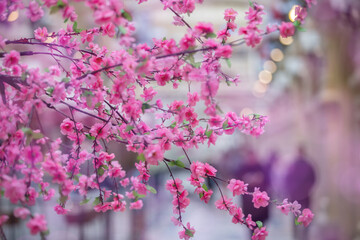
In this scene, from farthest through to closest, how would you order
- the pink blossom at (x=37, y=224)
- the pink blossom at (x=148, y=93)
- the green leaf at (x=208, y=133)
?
the pink blossom at (x=148, y=93) → the green leaf at (x=208, y=133) → the pink blossom at (x=37, y=224)

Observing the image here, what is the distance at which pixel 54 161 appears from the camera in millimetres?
1583

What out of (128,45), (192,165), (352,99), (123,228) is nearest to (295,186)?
(352,99)

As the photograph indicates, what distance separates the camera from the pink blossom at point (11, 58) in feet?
5.48

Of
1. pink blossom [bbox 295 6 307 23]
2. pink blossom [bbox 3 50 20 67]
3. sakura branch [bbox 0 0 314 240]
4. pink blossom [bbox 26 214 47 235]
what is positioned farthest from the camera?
pink blossom [bbox 295 6 307 23]

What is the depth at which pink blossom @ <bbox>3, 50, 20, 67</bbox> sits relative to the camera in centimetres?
167

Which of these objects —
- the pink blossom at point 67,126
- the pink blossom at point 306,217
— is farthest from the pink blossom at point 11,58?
the pink blossom at point 306,217

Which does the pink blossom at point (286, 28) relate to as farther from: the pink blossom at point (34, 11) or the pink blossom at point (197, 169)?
the pink blossom at point (34, 11)

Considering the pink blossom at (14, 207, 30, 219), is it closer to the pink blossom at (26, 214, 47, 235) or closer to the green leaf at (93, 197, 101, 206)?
the pink blossom at (26, 214, 47, 235)

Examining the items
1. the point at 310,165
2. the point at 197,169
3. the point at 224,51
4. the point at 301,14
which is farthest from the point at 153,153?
the point at 310,165

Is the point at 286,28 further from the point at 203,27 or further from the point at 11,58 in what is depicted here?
the point at 11,58

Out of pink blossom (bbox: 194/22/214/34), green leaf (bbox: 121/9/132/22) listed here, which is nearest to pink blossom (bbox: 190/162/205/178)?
pink blossom (bbox: 194/22/214/34)

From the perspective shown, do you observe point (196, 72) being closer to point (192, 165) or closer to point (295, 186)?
point (192, 165)

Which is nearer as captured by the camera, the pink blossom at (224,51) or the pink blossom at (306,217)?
the pink blossom at (224,51)

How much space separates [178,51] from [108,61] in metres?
0.32
